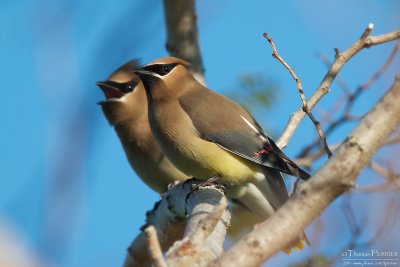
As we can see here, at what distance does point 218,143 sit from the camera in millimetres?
4406

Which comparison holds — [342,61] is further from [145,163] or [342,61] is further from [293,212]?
[145,163]

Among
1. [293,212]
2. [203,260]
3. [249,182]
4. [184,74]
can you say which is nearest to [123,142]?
[184,74]

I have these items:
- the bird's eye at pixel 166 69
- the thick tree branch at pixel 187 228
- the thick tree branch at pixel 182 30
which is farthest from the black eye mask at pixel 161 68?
the thick tree branch at pixel 187 228

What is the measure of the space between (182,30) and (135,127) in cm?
92

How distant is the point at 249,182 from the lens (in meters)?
4.46

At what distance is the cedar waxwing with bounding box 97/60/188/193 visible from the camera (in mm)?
5477

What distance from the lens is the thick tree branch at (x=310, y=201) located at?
1.61 meters

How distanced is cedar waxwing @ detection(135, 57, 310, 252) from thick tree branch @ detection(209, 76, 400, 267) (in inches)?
96.9

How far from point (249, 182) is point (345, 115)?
1.08 meters

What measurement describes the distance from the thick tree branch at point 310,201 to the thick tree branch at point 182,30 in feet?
12.1

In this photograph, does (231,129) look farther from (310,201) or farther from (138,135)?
(310,201)

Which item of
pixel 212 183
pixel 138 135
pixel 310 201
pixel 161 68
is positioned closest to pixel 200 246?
pixel 310 201

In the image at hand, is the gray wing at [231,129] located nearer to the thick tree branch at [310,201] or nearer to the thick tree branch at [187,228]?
the thick tree branch at [187,228]

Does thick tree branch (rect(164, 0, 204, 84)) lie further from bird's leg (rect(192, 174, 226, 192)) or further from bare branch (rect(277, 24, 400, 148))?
bare branch (rect(277, 24, 400, 148))
